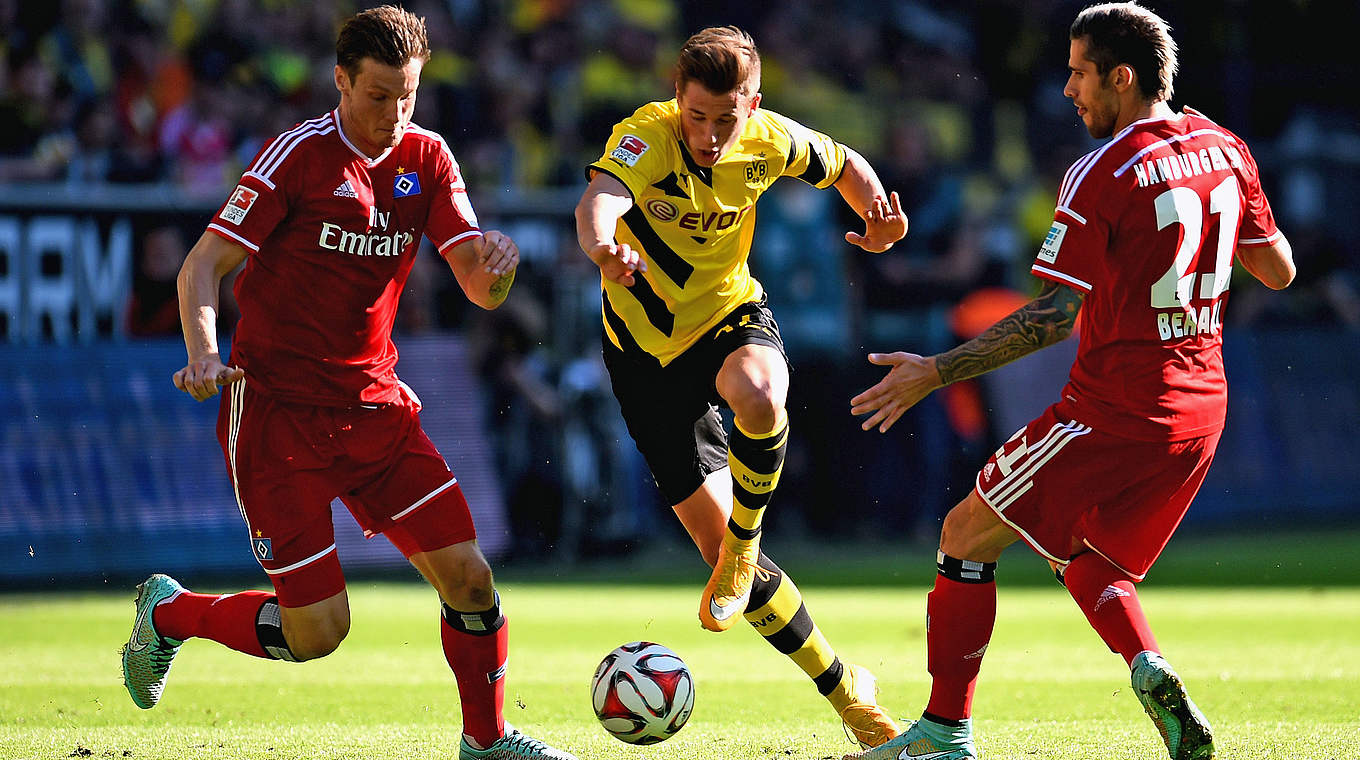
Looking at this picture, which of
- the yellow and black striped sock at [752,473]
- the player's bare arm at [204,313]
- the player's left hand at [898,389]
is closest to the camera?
the player's bare arm at [204,313]

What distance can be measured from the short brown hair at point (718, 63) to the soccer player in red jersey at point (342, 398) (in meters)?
0.87

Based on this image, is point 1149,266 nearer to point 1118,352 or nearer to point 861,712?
point 1118,352

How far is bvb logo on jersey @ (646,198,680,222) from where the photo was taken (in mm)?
5762

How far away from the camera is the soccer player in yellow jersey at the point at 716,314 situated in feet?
18.2

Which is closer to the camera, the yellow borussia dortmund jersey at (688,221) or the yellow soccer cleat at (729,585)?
the yellow soccer cleat at (729,585)

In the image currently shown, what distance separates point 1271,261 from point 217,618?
3889mm

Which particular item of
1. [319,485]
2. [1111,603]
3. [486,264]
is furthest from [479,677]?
[1111,603]

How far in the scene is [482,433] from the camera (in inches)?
495

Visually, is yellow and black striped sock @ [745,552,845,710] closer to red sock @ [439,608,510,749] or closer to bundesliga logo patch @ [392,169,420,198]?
red sock @ [439,608,510,749]

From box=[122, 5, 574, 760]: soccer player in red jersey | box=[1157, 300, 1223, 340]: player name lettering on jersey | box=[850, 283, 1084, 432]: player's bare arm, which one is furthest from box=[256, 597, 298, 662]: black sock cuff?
box=[1157, 300, 1223, 340]: player name lettering on jersey

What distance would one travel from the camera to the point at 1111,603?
5.04 m

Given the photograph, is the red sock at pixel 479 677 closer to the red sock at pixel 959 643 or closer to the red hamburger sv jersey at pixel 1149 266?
the red sock at pixel 959 643

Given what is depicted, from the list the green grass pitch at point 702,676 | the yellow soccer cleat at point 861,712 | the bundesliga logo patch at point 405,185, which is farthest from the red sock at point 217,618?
the yellow soccer cleat at point 861,712

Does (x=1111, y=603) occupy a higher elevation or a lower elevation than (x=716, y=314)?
lower
